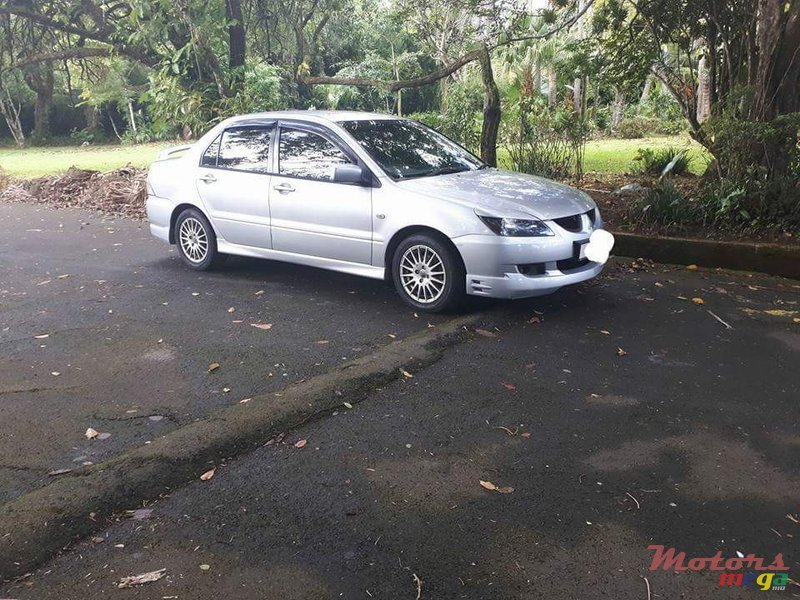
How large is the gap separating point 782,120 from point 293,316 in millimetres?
5449

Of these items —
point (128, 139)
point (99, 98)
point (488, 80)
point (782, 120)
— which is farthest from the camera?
point (128, 139)

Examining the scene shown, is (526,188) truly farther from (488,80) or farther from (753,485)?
(488,80)

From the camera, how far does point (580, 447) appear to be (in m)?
3.87

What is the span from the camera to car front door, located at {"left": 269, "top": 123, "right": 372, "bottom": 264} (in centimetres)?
634

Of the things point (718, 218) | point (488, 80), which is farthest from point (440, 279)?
point (488, 80)

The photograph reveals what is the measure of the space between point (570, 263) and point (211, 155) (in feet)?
12.6

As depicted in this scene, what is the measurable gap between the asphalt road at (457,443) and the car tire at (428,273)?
0.69 ft

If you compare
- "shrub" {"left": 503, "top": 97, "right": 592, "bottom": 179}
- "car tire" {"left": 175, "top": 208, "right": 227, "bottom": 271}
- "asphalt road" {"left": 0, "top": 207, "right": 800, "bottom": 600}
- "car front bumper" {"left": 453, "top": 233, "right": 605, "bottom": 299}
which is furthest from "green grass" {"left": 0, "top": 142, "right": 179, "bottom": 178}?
"car front bumper" {"left": 453, "top": 233, "right": 605, "bottom": 299}

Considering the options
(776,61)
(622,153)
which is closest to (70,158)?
(622,153)

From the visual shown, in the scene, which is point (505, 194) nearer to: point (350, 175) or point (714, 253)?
point (350, 175)

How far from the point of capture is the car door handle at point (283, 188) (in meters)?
6.71

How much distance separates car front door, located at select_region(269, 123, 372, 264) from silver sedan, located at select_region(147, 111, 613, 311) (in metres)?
0.01

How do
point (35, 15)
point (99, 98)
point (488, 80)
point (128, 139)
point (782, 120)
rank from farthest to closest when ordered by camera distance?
point (128, 139), point (99, 98), point (35, 15), point (488, 80), point (782, 120)

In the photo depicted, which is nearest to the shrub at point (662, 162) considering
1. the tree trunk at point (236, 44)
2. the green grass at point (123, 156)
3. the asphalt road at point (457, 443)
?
the green grass at point (123, 156)
